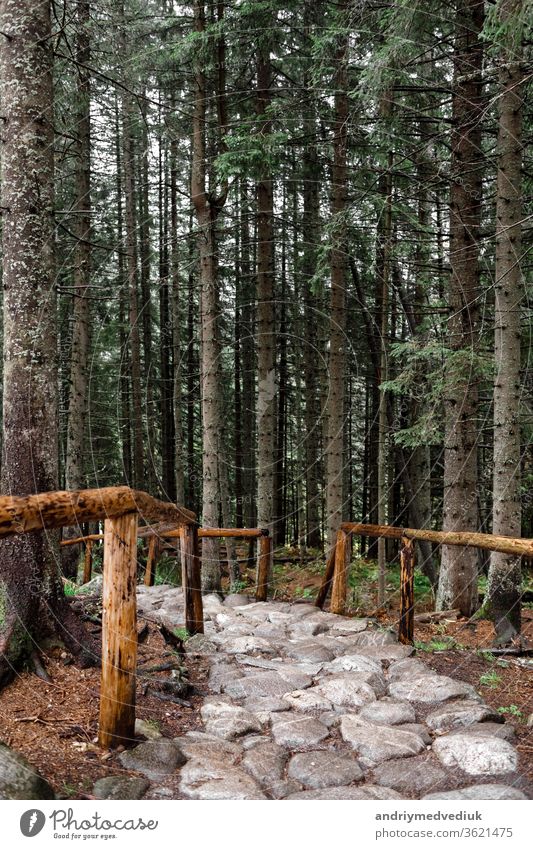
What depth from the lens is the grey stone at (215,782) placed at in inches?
122

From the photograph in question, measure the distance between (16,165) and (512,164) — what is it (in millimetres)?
5168

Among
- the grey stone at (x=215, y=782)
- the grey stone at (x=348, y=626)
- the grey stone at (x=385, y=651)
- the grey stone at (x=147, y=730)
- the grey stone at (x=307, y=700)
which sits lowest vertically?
the grey stone at (x=348, y=626)

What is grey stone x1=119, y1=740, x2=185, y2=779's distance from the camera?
3256 mm

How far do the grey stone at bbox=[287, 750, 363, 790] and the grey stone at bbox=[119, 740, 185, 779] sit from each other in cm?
63

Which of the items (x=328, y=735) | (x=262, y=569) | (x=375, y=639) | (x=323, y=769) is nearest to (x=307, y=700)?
(x=328, y=735)

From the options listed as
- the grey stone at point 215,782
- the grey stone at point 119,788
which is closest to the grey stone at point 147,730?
the grey stone at point 215,782

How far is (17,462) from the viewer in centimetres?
450

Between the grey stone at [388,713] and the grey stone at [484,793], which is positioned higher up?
the grey stone at [484,793]

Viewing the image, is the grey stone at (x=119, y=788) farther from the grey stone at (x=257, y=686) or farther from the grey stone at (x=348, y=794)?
the grey stone at (x=257, y=686)

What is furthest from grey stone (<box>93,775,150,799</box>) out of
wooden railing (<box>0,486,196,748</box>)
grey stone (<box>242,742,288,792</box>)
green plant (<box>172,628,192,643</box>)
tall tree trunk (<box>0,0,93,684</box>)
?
green plant (<box>172,628,192,643</box>)

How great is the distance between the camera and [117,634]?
350 cm

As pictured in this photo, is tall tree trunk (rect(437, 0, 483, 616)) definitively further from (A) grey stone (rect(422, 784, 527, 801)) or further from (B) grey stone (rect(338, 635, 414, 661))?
(A) grey stone (rect(422, 784, 527, 801))
